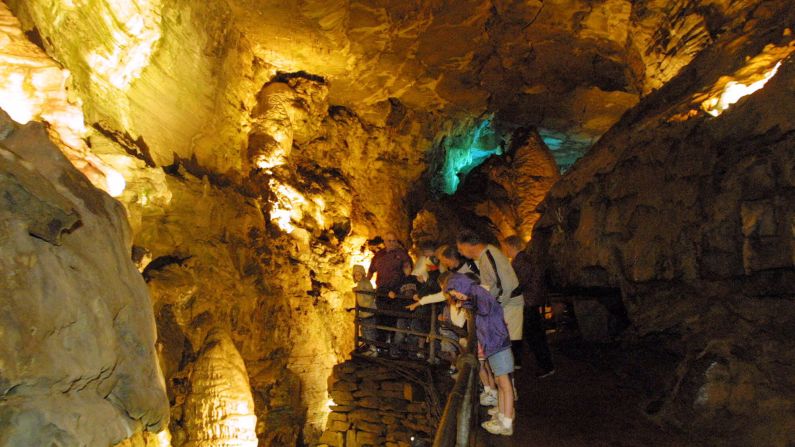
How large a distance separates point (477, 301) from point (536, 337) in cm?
254

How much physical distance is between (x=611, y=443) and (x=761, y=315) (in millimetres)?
2747

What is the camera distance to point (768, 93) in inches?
241

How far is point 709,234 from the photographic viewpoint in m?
6.36

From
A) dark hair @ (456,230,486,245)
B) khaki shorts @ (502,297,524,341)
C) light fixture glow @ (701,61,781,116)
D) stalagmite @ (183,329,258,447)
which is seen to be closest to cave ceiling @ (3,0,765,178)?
light fixture glow @ (701,61,781,116)

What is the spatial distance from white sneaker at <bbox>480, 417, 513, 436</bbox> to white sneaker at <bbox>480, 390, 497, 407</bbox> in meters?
0.52

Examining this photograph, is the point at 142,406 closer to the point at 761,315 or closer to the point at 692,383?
the point at 692,383

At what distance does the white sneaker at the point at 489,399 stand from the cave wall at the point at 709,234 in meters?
1.83

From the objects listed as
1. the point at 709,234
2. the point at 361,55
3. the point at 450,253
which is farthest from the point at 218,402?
the point at 361,55

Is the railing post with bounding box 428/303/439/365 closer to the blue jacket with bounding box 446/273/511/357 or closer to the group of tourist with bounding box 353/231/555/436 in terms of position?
the group of tourist with bounding box 353/231/555/436

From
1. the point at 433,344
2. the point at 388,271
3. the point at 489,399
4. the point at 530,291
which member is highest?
the point at 388,271

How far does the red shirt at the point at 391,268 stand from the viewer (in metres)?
6.91

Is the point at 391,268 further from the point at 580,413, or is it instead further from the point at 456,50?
the point at 456,50

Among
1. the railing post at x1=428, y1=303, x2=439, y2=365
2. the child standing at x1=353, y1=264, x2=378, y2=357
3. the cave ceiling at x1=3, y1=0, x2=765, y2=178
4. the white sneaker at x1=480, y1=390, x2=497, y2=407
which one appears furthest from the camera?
the child standing at x1=353, y1=264, x2=378, y2=357

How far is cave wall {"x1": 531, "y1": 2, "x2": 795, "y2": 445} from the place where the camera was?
4.80m
